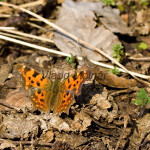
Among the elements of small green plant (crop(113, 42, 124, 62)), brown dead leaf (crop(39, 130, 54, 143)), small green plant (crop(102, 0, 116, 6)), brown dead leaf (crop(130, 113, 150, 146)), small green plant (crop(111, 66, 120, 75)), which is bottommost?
brown dead leaf (crop(39, 130, 54, 143))

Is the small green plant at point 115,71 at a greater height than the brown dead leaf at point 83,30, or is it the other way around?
the brown dead leaf at point 83,30

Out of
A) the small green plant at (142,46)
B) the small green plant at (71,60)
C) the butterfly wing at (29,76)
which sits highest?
the small green plant at (142,46)

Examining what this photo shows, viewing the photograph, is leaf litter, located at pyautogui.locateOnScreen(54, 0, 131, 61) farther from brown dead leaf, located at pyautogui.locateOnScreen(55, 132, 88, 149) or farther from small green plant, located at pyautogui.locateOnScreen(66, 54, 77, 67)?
brown dead leaf, located at pyautogui.locateOnScreen(55, 132, 88, 149)

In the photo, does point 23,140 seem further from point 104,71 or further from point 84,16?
point 84,16

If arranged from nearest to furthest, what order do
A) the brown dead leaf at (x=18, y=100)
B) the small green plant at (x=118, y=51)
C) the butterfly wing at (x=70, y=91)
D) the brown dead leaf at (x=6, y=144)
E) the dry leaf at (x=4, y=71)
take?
the brown dead leaf at (x=6, y=144) → the butterfly wing at (x=70, y=91) → the brown dead leaf at (x=18, y=100) → the dry leaf at (x=4, y=71) → the small green plant at (x=118, y=51)

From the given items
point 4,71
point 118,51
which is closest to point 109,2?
point 118,51

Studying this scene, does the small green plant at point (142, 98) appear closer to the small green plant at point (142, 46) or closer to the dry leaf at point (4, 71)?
the small green plant at point (142, 46)

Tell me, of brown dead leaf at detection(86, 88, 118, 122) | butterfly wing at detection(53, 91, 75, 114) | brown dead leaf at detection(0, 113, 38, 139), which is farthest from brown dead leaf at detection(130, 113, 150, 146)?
brown dead leaf at detection(0, 113, 38, 139)

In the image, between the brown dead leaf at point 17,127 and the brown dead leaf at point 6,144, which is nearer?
the brown dead leaf at point 6,144

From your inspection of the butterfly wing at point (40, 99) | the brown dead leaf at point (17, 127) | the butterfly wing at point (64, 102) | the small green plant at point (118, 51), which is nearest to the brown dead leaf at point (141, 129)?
the butterfly wing at point (64, 102)
